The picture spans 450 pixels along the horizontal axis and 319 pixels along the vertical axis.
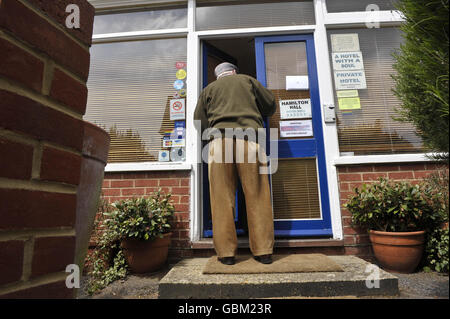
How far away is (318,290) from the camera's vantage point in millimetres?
1861

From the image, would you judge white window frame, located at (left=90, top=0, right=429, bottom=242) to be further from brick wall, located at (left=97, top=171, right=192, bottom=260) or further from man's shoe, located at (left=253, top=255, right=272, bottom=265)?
man's shoe, located at (left=253, top=255, right=272, bottom=265)

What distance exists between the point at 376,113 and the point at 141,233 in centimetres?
319

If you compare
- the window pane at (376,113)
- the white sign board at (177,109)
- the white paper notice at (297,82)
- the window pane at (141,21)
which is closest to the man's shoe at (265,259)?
the window pane at (376,113)

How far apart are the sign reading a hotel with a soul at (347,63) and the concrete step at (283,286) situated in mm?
2307

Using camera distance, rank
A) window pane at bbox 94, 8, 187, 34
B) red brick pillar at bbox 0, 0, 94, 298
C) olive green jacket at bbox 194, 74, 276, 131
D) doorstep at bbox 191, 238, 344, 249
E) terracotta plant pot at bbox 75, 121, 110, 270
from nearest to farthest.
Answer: red brick pillar at bbox 0, 0, 94, 298, terracotta plant pot at bbox 75, 121, 110, 270, olive green jacket at bbox 194, 74, 276, 131, doorstep at bbox 191, 238, 344, 249, window pane at bbox 94, 8, 187, 34

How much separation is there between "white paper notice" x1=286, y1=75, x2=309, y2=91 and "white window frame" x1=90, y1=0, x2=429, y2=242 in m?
0.18

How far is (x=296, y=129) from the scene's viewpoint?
317 centimetres

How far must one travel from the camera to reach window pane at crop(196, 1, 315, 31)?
3.39 metres

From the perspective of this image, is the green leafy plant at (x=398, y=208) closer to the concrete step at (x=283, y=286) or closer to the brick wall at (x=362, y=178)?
the brick wall at (x=362, y=178)

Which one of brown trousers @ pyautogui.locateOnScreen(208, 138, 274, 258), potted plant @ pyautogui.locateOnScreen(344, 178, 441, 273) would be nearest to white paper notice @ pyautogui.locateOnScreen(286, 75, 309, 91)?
brown trousers @ pyautogui.locateOnScreen(208, 138, 274, 258)

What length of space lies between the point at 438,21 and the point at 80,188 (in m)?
1.67

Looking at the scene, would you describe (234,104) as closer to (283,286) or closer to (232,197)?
(232,197)

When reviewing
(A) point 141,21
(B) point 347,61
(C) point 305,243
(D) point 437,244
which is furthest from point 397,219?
(A) point 141,21
